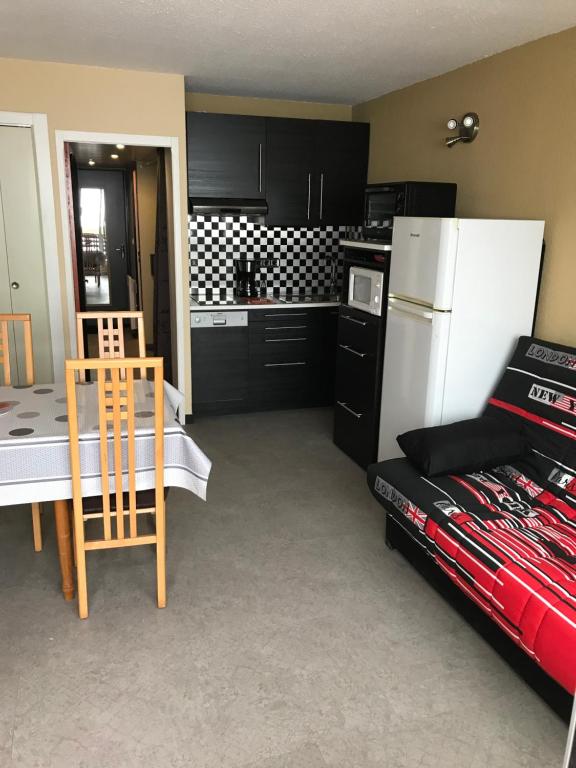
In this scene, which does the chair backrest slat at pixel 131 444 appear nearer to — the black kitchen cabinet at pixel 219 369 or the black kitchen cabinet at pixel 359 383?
the black kitchen cabinet at pixel 359 383

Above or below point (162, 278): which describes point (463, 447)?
below

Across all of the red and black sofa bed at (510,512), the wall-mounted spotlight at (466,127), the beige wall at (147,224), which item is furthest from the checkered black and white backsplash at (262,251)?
the red and black sofa bed at (510,512)

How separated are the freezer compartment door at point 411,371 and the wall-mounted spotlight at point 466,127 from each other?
3.62ft

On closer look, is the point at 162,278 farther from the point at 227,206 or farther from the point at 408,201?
the point at 408,201

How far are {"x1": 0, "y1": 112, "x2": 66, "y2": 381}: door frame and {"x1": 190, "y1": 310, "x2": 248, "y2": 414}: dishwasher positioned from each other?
3.07 ft

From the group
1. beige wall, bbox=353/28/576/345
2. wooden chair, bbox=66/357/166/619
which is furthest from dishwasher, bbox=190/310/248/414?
wooden chair, bbox=66/357/166/619

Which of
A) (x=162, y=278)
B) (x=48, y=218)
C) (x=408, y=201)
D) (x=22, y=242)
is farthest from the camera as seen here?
(x=162, y=278)

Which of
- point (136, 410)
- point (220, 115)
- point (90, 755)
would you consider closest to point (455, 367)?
point (136, 410)

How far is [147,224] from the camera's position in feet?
23.3

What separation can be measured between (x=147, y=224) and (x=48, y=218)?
3.04 metres

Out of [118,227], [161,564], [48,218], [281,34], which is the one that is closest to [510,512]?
[161,564]

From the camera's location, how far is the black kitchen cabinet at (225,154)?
14.7 ft

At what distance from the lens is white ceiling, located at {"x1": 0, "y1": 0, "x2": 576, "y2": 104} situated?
2707mm

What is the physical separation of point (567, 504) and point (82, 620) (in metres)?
2.00
